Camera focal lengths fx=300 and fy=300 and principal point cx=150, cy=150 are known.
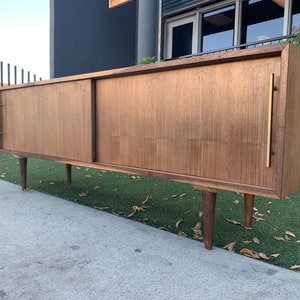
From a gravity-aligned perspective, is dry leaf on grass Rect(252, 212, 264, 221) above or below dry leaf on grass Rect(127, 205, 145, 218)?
above

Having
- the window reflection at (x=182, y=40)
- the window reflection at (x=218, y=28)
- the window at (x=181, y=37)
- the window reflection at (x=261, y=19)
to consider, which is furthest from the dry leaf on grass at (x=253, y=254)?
the window reflection at (x=182, y=40)

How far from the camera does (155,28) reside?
691 centimetres

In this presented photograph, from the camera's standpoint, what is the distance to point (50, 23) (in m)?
7.25

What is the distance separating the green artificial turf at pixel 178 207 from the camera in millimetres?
2076

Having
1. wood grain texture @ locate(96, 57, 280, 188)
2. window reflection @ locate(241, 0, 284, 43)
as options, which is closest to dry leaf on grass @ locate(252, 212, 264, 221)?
wood grain texture @ locate(96, 57, 280, 188)

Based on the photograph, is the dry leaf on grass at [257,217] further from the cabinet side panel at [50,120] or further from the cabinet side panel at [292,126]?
the cabinet side panel at [50,120]

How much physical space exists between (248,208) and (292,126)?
998 mm

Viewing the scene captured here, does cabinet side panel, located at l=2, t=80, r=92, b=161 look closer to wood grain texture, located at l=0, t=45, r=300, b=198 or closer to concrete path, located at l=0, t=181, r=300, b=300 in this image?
wood grain texture, located at l=0, t=45, r=300, b=198

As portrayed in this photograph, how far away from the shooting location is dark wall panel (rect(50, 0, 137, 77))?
7.39 meters

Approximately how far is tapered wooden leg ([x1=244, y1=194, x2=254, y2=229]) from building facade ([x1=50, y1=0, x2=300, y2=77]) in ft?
10.8

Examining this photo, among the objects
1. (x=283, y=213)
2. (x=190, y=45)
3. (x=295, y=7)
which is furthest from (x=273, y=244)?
(x=190, y=45)

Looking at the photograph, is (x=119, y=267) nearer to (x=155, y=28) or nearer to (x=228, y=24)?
(x=228, y=24)

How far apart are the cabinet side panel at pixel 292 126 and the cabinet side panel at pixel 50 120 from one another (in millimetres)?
1416

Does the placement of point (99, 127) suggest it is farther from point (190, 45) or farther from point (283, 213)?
Answer: point (190, 45)
